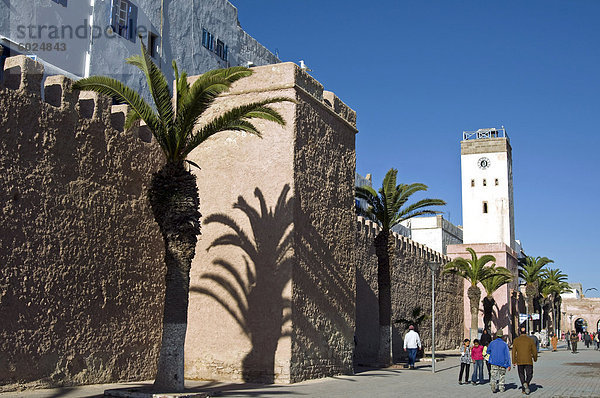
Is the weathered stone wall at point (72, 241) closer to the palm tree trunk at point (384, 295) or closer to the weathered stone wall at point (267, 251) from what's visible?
the weathered stone wall at point (267, 251)

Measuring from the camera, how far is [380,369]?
62.3 feet

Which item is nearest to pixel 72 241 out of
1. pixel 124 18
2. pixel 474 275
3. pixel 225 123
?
pixel 225 123

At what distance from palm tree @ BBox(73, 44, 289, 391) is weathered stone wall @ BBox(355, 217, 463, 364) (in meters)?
11.5

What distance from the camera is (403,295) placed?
2736 cm

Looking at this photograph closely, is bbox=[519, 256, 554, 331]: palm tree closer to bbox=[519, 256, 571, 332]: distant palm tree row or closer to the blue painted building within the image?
bbox=[519, 256, 571, 332]: distant palm tree row

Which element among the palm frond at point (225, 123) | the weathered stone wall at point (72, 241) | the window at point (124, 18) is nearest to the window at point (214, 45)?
the window at point (124, 18)

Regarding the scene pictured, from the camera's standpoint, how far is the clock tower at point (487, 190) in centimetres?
5216

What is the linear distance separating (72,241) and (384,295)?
37.1ft

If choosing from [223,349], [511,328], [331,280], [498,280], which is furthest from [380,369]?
[511,328]

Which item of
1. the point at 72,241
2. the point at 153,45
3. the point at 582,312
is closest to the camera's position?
the point at 72,241

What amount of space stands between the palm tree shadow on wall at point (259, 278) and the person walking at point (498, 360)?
429 centimetres

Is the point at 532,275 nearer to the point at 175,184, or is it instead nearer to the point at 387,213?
the point at 387,213

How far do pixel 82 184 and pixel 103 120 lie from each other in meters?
1.47

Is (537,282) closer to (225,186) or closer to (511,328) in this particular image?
(511,328)
